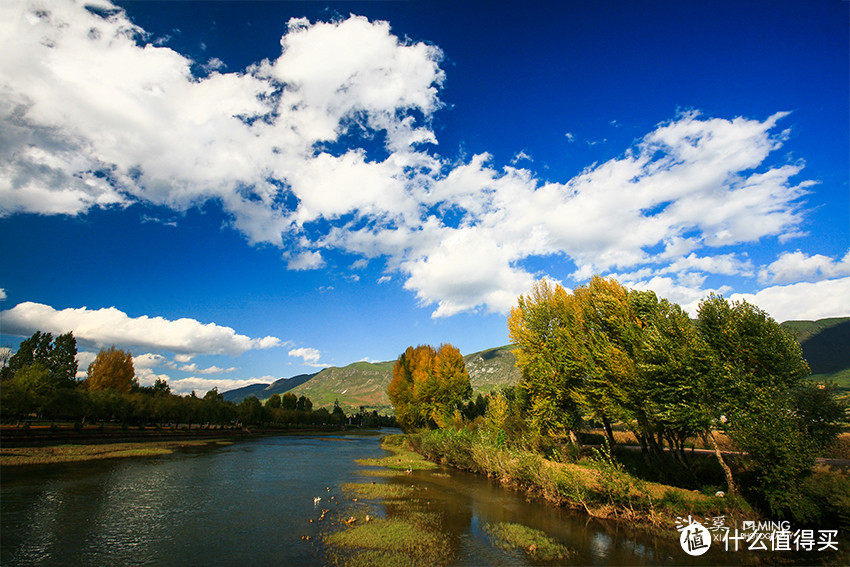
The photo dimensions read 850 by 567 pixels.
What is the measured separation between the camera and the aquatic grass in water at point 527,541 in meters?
15.3

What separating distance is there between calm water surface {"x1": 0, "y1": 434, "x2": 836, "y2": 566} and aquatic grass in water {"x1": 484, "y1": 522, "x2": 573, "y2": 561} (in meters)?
0.60

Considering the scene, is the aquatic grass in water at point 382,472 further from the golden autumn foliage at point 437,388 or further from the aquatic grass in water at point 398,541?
the aquatic grass in water at point 398,541

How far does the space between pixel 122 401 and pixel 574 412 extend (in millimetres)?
71372

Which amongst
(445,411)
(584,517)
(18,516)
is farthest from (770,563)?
(445,411)

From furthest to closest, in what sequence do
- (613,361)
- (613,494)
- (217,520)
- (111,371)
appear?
(111,371) → (613,361) → (613,494) → (217,520)

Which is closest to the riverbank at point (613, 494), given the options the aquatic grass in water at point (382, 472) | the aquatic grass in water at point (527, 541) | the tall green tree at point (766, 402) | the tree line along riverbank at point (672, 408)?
the tree line along riverbank at point (672, 408)

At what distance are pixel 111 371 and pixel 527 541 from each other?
308 feet

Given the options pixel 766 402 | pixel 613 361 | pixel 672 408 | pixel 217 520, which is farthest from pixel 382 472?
pixel 766 402

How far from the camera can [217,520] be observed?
18875 millimetres

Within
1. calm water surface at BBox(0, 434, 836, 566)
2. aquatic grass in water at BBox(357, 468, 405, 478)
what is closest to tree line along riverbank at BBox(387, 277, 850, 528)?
calm water surface at BBox(0, 434, 836, 566)

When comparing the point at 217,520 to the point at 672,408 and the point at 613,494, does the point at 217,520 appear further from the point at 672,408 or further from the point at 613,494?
the point at 672,408

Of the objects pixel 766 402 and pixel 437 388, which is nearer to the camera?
pixel 766 402

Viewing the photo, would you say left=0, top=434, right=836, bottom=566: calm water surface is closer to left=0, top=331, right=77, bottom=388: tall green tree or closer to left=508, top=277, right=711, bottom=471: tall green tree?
left=508, top=277, right=711, bottom=471: tall green tree

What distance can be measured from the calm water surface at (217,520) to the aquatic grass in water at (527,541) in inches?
23.5
